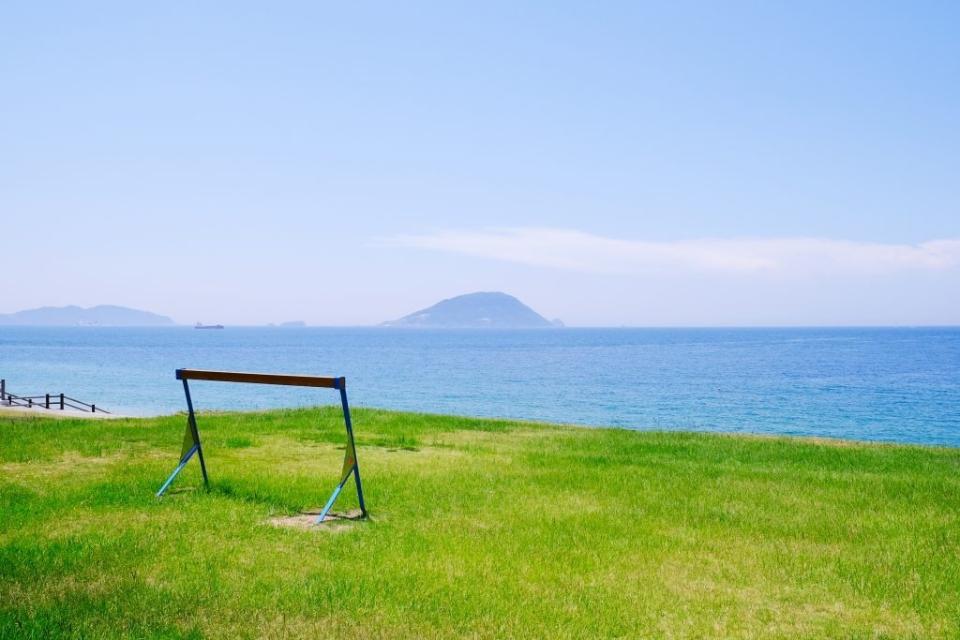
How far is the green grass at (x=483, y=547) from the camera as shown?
279 inches

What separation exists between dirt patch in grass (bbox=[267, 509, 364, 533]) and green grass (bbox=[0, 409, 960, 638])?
21 centimetres

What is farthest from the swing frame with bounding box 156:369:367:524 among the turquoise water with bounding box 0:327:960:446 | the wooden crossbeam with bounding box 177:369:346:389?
the turquoise water with bounding box 0:327:960:446

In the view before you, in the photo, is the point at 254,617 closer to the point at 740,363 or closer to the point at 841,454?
the point at 841,454

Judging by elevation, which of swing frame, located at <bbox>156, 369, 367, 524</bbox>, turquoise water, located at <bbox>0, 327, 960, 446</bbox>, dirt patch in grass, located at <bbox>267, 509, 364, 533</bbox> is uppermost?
swing frame, located at <bbox>156, 369, 367, 524</bbox>

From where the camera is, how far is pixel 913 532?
1068cm

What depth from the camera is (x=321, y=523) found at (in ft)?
35.2

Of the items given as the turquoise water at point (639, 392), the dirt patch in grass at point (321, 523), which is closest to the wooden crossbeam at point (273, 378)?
the dirt patch in grass at point (321, 523)

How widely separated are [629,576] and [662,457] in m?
9.71

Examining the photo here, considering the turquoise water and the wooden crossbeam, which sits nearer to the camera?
the wooden crossbeam

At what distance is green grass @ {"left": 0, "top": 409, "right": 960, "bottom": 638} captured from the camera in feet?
23.3

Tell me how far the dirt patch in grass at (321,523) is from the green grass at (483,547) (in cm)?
21

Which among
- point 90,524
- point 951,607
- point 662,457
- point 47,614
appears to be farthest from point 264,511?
point 662,457

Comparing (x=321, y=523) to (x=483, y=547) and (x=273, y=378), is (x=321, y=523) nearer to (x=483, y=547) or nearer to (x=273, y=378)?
(x=273, y=378)

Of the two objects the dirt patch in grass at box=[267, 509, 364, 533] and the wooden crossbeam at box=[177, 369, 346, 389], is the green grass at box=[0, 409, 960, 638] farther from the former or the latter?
the wooden crossbeam at box=[177, 369, 346, 389]
